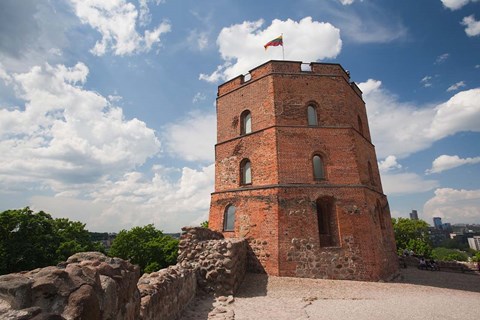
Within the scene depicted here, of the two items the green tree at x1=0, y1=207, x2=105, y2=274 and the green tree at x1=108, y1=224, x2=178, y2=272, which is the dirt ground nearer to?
the green tree at x1=108, y1=224, x2=178, y2=272

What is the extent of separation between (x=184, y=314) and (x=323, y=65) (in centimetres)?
1345

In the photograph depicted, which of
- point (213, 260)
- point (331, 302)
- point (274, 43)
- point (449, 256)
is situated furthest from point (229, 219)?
point (449, 256)

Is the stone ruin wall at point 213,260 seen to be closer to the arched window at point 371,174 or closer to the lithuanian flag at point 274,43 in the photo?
the arched window at point 371,174

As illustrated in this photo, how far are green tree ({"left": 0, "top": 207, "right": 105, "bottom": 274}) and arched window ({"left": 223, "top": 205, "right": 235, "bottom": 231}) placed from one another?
15639mm

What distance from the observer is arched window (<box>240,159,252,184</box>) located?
45.9 feet

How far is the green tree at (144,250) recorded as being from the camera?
26.2 m

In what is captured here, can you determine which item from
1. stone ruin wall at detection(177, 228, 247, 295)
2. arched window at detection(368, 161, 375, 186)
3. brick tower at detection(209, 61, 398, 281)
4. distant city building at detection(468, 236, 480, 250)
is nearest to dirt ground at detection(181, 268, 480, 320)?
stone ruin wall at detection(177, 228, 247, 295)

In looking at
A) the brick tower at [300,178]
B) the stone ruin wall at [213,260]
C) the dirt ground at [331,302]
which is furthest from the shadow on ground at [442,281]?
the stone ruin wall at [213,260]

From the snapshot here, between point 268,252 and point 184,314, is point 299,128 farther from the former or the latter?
point 184,314

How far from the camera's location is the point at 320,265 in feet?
37.5

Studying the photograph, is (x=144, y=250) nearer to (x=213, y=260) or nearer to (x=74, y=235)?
(x=74, y=235)

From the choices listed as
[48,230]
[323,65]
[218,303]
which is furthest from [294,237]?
[48,230]

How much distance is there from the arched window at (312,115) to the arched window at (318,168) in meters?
1.82

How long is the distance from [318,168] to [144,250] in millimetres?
21086
